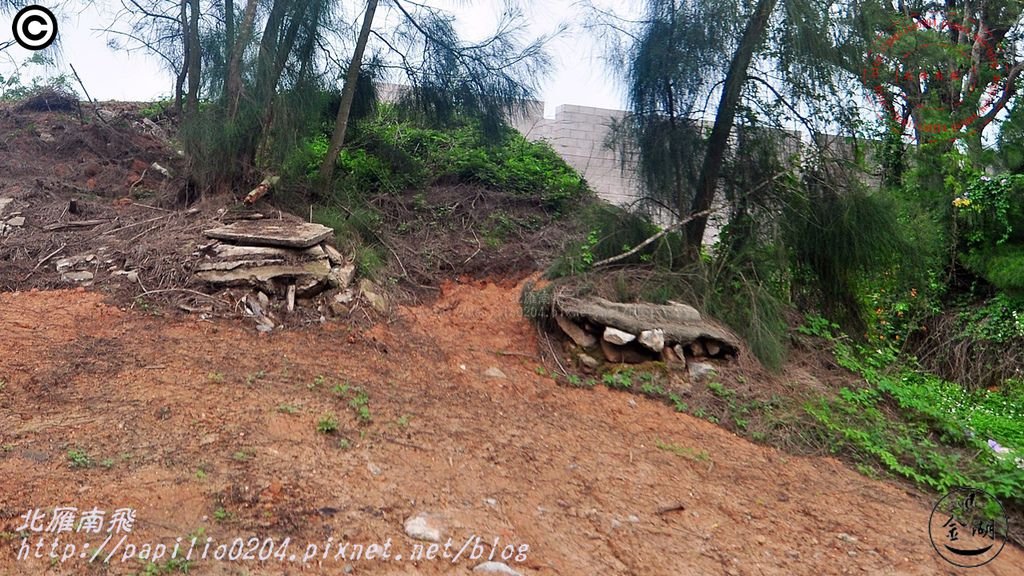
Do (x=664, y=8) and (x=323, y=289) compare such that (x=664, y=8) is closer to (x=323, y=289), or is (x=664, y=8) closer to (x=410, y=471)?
(x=323, y=289)

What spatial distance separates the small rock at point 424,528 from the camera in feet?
10.2

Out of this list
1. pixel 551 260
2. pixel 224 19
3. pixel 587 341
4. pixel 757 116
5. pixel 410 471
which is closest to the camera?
pixel 410 471

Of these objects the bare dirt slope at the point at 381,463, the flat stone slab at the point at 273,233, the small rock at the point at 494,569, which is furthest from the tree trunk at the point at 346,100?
the small rock at the point at 494,569

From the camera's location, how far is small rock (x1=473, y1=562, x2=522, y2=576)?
9.50 ft

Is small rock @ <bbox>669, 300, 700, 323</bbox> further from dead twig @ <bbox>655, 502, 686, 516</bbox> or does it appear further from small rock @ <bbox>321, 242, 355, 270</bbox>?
small rock @ <bbox>321, 242, 355, 270</bbox>

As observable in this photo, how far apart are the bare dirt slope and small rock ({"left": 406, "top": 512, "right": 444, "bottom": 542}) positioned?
0.14 ft

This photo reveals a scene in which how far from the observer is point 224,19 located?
732 cm

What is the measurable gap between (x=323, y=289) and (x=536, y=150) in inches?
217

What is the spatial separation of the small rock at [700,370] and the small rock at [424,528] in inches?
120

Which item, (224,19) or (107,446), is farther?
(224,19)

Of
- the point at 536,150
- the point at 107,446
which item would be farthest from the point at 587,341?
the point at 536,150

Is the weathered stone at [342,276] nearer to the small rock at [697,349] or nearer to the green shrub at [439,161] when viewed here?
the green shrub at [439,161]

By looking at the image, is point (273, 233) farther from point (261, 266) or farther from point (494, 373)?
point (494, 373)

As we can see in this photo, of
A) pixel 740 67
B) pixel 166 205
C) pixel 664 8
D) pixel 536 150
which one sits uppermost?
pixel 664 8
